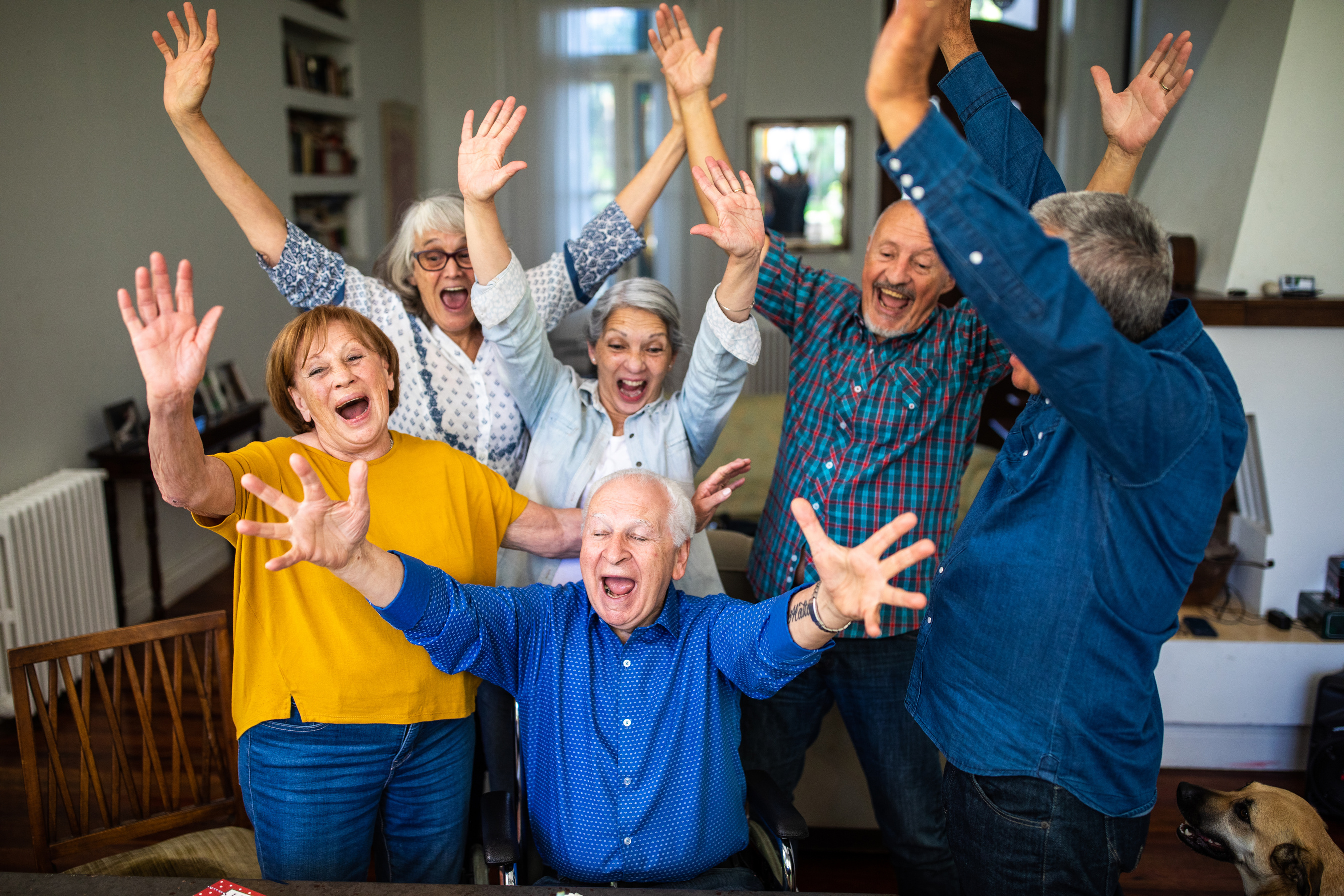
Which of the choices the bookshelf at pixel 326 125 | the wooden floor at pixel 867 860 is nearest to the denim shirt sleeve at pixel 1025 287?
the wooden floor at pixel 867 860

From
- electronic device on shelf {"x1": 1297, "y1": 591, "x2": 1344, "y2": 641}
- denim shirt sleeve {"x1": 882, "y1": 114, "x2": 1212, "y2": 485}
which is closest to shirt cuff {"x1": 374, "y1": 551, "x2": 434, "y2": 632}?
denim shirt sleeve {"x1": 882, "y1": 114, "x2": 1212, "y2": 485}

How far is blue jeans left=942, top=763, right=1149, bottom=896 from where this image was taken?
1.32 m

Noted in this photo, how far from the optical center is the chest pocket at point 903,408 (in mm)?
1915

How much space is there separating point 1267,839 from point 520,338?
66.9 inches

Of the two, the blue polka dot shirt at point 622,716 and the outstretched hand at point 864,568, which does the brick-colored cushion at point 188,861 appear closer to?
the blue polka dot shirt at point 622,716

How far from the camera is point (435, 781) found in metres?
1.70

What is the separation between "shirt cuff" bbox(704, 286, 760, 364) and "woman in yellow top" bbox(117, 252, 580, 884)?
0.56 m

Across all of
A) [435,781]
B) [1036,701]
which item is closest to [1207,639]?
[1036,701]

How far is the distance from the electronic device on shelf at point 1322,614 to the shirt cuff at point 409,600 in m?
2.92

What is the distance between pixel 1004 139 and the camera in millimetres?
1614

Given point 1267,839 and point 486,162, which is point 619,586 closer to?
point 486,162

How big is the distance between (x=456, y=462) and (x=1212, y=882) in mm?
2271

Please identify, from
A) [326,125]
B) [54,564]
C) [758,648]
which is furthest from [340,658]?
[326,125]

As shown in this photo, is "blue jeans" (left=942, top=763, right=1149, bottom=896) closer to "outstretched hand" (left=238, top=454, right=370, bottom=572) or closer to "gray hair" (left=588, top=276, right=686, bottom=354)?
"outstretched hand" (left=238, top=454, right=370, bottom=572)
